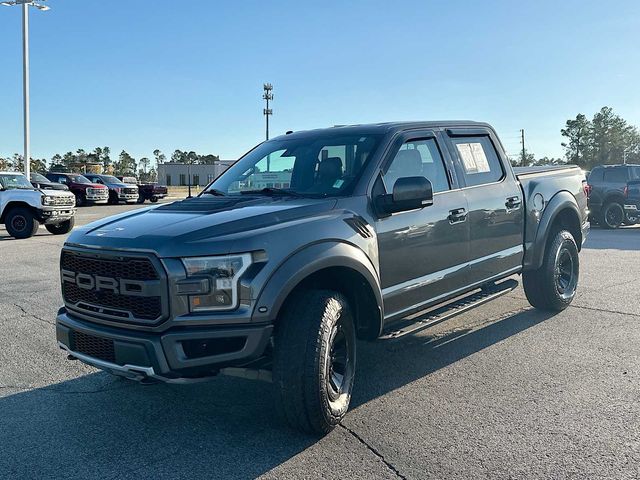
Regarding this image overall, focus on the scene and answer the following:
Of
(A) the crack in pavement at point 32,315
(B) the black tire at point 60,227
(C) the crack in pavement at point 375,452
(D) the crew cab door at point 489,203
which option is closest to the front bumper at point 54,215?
(B) the black tire at point 60,227

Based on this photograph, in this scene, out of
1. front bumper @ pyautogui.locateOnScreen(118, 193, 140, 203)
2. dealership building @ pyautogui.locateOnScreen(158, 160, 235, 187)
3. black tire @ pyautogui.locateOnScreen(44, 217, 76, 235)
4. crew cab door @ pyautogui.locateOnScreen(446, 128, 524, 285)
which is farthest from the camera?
dealership building @ pyautogui.locateOnScreen(158, 160, 235, 187)

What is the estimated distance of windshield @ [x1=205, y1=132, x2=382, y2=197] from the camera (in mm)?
4148

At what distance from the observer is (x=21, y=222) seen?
15.2m

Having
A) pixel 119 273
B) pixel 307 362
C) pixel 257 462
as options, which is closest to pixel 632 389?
pixel 307 362

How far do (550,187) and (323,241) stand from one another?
353 cm

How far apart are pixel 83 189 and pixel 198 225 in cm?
2902

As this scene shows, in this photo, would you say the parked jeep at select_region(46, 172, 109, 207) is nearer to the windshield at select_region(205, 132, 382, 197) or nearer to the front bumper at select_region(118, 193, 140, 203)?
the front bumper at select_region(118, 193, 140, 203)

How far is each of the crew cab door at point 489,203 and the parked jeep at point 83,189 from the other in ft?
91.1

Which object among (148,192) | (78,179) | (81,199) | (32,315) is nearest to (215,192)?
(32,315)

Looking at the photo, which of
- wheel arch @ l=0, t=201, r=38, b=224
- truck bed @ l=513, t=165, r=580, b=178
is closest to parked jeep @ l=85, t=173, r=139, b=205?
wheel arch @ l=0, t=201, r=38, b=224

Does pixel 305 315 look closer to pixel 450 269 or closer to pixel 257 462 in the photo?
pixel 257 462

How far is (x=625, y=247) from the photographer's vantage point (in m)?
12.4

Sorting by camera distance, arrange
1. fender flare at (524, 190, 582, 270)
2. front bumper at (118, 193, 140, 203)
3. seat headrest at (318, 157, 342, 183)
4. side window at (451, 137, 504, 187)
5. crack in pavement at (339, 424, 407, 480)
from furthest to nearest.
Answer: front bumper at (118, 193, 140, 203) → fender flare at (524, 190, 582, 270) → side window at (451, 137, 504, 187) → seat headrest at (318, 157, 342, 183) → crack in pavement at (339, 424, 407, 480)

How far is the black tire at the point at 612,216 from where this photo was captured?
17.2 m
